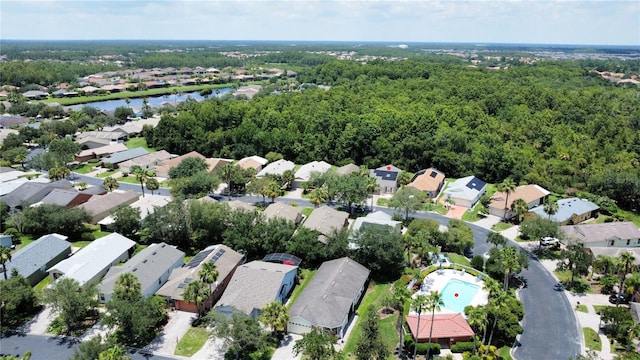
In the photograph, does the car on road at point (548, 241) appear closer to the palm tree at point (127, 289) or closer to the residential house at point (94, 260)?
the palm tree at point (127, 289)

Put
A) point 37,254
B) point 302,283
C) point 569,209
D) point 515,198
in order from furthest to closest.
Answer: point 515,198, point 569,209, point 37,254, point 302,283

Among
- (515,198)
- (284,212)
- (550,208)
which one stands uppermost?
(550,208)

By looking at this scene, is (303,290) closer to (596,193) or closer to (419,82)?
(596,193)

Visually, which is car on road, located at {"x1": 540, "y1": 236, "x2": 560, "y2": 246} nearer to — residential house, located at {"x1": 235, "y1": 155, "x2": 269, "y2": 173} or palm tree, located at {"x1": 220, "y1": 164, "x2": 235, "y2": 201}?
palm tree, located at {"x1": 220, "y1": 164, "x2": 235, "y2": 201}

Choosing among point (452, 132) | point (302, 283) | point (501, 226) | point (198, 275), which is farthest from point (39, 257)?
point (452, 132)

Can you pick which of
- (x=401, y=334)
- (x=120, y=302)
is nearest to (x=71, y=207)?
(x=120, y=302)

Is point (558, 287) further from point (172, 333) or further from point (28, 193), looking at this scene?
point (28, 193)
